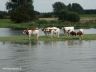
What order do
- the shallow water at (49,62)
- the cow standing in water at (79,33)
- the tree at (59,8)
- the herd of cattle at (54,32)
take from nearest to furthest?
the shallow water at (49,62)
the cow standing in water at (79,33)
the herd of cattle at (54,32)
the tree at (59,8)

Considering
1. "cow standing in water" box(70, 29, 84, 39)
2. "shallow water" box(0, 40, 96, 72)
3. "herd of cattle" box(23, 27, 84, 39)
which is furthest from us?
"herd of cattle" box(23, 27, 84, 39)

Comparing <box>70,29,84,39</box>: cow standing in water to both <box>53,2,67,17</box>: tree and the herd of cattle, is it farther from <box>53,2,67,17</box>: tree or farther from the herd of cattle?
<box>53,2,67,17</box>: tree

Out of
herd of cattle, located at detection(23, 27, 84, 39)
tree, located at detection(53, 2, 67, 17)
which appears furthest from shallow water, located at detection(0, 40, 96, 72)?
tree, located at detection(53, 2, 67, 17)

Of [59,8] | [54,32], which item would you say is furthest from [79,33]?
[59,8]

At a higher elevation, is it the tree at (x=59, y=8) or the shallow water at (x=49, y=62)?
the tree at (x=59, y=8)

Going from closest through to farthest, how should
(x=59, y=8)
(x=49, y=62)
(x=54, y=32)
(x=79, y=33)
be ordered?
1. (x=49, y=62)
2. (x=79, y=33)
3. (x=54, y=32)
4. (x=59, y=8)

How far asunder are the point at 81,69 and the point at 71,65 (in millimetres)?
1685

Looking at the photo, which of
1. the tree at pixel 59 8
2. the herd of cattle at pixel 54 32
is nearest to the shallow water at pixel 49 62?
the herd of cattle at pixel 54 32

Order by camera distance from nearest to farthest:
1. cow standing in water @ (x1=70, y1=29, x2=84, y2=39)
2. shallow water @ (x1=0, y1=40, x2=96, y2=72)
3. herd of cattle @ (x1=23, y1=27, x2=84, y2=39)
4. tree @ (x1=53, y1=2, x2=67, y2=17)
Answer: shallow water @ (x1=0, y1=40, x2=96, y2=72) < cow standing in water @ (x1=70, y1=29, x2=84, y2=39) < herd of cattle @ (x1=23, y1=27, x2=84, y2=39) < tree @ (x1=53, y1=2, x2=67, y2=17)

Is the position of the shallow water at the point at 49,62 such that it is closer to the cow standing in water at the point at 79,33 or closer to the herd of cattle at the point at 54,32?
the cow standing in water at the point at 79,33

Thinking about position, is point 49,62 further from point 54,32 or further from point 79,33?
point 54,32

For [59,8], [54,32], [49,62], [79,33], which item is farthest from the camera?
[59,8]

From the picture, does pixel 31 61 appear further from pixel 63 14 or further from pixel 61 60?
pixel 63 14

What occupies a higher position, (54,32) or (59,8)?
(59,8)
